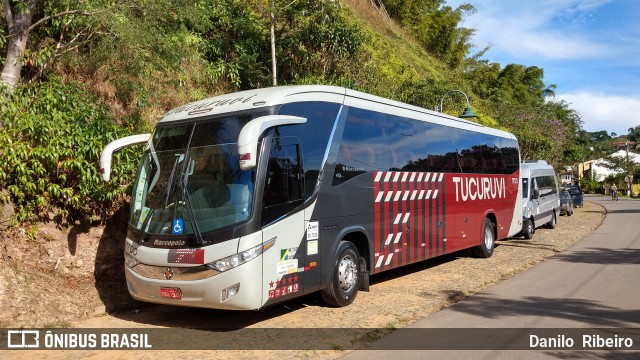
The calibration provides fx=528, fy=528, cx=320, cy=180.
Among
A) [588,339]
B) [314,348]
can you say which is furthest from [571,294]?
[314,348]

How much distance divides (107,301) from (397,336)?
15.3 ft

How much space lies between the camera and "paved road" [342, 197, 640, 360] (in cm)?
602

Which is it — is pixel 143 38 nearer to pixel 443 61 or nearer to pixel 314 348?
pixel 314 348

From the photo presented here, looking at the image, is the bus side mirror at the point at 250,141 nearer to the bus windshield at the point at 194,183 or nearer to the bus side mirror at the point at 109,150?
the bus windshield at the point at 194,183

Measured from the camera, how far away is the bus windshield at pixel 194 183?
6.67m

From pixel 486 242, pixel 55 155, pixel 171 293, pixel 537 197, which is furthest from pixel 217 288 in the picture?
pixel 537 197

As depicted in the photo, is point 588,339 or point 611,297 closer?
point 588,339

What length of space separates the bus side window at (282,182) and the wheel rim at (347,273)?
1.48 meters

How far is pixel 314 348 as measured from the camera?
245 inches

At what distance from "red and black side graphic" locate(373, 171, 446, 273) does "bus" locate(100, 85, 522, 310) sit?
0.12 ft

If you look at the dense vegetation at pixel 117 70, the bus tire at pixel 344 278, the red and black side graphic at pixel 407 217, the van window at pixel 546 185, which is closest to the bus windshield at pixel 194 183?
the dense vegetation at pixel 117 70

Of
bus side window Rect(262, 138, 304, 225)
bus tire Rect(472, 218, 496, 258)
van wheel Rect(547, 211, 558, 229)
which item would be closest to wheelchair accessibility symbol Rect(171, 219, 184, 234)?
bus side window Rect(262, 138, 304, 225)

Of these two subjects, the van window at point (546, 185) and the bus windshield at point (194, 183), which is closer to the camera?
the bus windshield at point (194, 183)

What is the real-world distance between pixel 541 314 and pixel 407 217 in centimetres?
310
